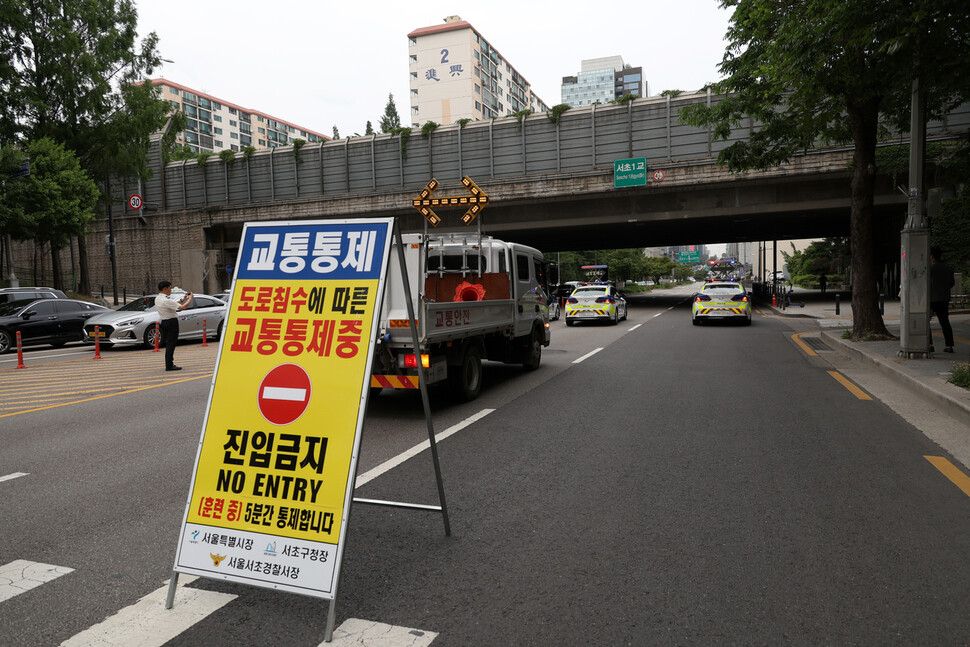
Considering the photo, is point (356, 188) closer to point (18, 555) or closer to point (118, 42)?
point (118, 42)

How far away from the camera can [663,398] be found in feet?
28.8

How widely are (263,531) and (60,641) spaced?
0.92m

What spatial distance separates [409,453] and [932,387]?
6.80m

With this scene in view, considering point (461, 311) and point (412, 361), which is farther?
point (461, 311)

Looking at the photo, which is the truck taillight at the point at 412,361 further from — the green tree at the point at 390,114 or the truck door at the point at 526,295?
the green tree at the point at 390,114

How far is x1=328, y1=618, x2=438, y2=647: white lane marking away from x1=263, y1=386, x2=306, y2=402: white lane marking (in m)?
1.08

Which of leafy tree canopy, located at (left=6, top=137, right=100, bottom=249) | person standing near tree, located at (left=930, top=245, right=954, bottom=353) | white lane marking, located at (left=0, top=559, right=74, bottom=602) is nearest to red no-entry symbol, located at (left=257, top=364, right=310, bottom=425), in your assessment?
white lane marking, located at (left=0, top=559, right=74, bottom=602)

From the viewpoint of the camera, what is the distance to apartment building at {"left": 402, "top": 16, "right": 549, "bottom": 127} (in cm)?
8625

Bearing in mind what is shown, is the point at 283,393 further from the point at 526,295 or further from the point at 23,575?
the point at 526,295

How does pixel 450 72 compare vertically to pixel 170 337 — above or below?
above

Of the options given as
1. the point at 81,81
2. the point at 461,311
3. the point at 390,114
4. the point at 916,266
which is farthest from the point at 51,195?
the point at 390,114

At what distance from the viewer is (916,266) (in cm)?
1167

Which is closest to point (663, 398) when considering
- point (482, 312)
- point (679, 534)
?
point (482, 312)

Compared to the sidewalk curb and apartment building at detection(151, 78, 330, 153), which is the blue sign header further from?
apartment building at detection(151, 78, 330, 153)
